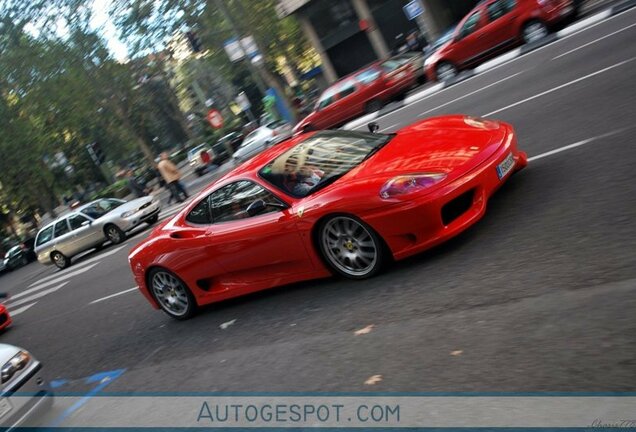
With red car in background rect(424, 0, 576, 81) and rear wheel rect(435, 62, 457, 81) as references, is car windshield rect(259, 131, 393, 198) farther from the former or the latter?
rear wheel rect(435, 62, 457, 81)

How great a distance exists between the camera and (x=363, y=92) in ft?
69.2

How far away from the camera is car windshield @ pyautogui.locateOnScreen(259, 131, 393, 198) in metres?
6.25

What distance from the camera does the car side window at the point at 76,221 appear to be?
64.8 ft

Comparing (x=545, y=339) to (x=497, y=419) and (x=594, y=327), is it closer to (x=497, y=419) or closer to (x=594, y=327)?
(x=594, y=327)

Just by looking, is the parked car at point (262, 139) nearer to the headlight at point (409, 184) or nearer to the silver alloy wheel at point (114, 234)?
the silver alloy wheel at point (114, 234)

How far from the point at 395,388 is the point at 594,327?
124cm

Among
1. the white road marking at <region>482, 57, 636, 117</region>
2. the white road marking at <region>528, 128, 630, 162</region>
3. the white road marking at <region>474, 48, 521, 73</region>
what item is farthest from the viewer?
the white road marking at <region>474, 48, 521, 73</region>

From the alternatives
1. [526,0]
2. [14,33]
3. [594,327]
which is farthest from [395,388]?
[14,33]

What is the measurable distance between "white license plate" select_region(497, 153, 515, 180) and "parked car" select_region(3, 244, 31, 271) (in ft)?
102

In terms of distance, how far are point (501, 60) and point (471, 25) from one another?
1967 mm

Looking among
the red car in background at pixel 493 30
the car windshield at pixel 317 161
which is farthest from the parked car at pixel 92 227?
the car windshield at pixel 317 161
